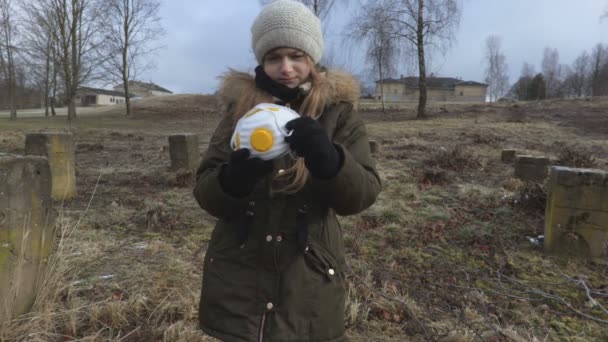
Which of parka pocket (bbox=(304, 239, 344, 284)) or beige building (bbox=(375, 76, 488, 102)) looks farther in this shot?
beige building (bbox=(375, 76, 488, 102))

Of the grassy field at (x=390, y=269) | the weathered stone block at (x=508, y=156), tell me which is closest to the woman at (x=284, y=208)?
the grassy field at (x=390, y=269)

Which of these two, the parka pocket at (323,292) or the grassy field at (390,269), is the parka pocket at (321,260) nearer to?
the parka pocket at (323,292)

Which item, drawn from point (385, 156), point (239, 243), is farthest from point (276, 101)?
point (385, 156)

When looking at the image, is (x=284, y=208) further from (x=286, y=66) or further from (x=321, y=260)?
(x=286, y=66)

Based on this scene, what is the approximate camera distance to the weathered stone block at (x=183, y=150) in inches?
291

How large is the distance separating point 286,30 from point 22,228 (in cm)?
209

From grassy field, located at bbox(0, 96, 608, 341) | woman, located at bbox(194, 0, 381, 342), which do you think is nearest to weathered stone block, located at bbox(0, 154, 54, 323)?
grassy field, located at bbox(0, 96, 608, 341)

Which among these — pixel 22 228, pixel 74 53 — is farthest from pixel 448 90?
pixel 22 228

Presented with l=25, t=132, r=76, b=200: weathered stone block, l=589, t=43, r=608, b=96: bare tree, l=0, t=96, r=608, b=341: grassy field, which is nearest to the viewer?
l=0, t=96, r=608, b=341: grassy field

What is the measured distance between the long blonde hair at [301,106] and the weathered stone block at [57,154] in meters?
4.96

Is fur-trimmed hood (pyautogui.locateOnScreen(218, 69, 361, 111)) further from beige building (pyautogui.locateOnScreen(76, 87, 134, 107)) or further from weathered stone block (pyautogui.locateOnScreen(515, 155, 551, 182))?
beige building (pyautogui.locateOnScreen(76, 87, 134, 107))

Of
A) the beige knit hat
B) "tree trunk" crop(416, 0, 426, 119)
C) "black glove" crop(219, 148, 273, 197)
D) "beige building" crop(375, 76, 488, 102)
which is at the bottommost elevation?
"black glove" crop(219, 148, 273, 197)

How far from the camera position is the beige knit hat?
1548mm

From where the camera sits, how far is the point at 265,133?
1141mm
